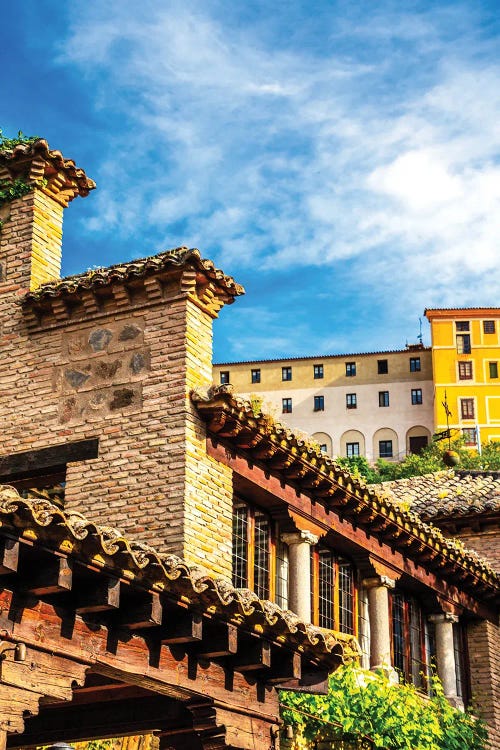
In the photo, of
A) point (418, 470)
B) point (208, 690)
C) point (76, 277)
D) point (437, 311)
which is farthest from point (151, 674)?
point (437, 311)

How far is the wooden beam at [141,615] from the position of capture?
877cm

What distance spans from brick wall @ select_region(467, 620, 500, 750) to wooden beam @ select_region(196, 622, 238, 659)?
13405 millimetres

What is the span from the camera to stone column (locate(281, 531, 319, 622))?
16.9 m

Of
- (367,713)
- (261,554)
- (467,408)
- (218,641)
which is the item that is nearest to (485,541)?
(367,713)

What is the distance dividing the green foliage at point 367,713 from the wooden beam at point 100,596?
7.09 meters

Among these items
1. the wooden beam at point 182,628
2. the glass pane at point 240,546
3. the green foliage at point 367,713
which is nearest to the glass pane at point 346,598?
the green foliage at point 367,713

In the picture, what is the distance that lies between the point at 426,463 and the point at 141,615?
6105 cm

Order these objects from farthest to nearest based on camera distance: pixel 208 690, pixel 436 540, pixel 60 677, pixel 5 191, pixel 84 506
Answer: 1. pixel 436 540
2. pixel 5 191
3. pixel 84 506
4. pixel 208 690
5. pixel 60 677

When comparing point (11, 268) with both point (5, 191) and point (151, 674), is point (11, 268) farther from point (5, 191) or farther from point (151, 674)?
point (151, 674)

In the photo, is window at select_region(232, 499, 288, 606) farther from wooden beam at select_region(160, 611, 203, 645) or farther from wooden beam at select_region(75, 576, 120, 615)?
wooden beam at select_region(75, 576, 120, 615)

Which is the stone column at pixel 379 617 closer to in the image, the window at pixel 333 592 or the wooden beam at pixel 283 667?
the window at pixel 333 592

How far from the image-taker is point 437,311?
80.0 metres

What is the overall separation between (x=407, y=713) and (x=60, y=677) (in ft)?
33.3

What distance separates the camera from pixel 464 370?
80.5 metres
